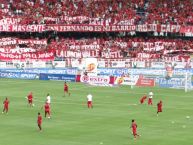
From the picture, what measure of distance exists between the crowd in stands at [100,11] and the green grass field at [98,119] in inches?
1314

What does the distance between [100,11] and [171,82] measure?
37.5 metres

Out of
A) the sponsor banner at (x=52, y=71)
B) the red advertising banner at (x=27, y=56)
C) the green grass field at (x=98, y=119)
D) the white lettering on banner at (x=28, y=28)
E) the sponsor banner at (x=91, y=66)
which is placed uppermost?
the white lettering on banner at (x=28, y=28)

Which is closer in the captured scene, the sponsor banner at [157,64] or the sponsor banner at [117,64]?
the sponsor banner at [157,64]

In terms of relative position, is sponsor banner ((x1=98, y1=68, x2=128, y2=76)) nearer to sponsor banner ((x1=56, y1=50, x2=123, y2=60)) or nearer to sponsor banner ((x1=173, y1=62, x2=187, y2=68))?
sponsor banner ((x1=173, y1=62, x2=187, y2=68))

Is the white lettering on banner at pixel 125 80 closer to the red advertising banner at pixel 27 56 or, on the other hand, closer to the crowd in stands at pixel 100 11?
the red advertising banner at pixel 27 56

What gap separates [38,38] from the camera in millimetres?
100438

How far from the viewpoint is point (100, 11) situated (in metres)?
102

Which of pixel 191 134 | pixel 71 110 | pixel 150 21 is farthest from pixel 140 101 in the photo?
pixel 150 21

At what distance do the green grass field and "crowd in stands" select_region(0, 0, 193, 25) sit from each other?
3339 cm

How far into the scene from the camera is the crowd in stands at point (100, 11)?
3910 inches

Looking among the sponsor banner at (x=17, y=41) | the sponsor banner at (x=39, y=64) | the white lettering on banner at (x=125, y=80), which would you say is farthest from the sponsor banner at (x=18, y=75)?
the sponsor banner at (x=17, y=41)

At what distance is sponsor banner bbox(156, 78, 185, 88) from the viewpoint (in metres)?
66.1

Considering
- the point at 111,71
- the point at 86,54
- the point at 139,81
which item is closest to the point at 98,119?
the point at 139,81

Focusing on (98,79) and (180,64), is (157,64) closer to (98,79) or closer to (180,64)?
(180,64)
